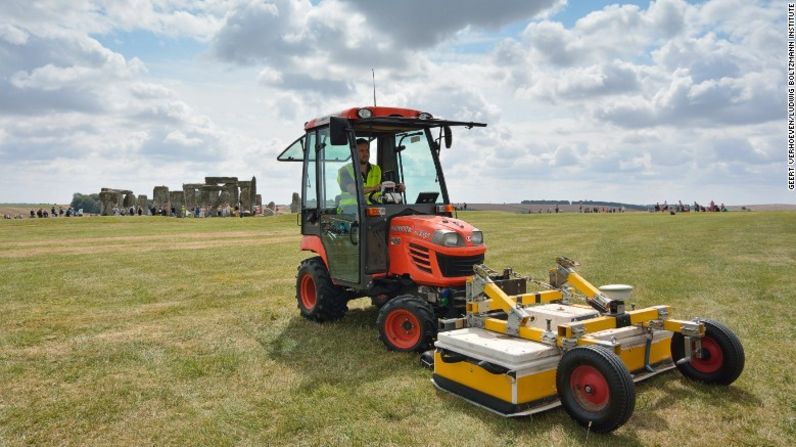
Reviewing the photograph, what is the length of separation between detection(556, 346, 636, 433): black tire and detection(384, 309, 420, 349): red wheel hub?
2.26 meters

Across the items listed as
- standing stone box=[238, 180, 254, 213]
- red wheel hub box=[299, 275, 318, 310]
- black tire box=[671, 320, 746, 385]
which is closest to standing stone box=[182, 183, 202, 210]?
standing stone box=[238, 180, 254, 213]

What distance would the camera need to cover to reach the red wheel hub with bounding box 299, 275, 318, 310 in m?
8.78

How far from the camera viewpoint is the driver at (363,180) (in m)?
7.52

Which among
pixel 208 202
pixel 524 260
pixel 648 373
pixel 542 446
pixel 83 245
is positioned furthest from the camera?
pixel 208 202

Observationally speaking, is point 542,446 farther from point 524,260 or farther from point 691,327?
point 524,260

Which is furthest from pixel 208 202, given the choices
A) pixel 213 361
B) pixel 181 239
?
pixel 213 361

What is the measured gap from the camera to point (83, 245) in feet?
77.0

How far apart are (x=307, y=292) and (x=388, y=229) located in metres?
2.20

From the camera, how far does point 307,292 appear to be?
8.90 meters

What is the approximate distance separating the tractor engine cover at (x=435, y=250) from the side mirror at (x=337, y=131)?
4.17 feet

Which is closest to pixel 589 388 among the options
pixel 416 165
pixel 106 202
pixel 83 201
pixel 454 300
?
pixel 454 300

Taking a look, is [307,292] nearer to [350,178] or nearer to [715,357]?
[350,178]

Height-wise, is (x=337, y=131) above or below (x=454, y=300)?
above

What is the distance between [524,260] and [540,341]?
472 inches
